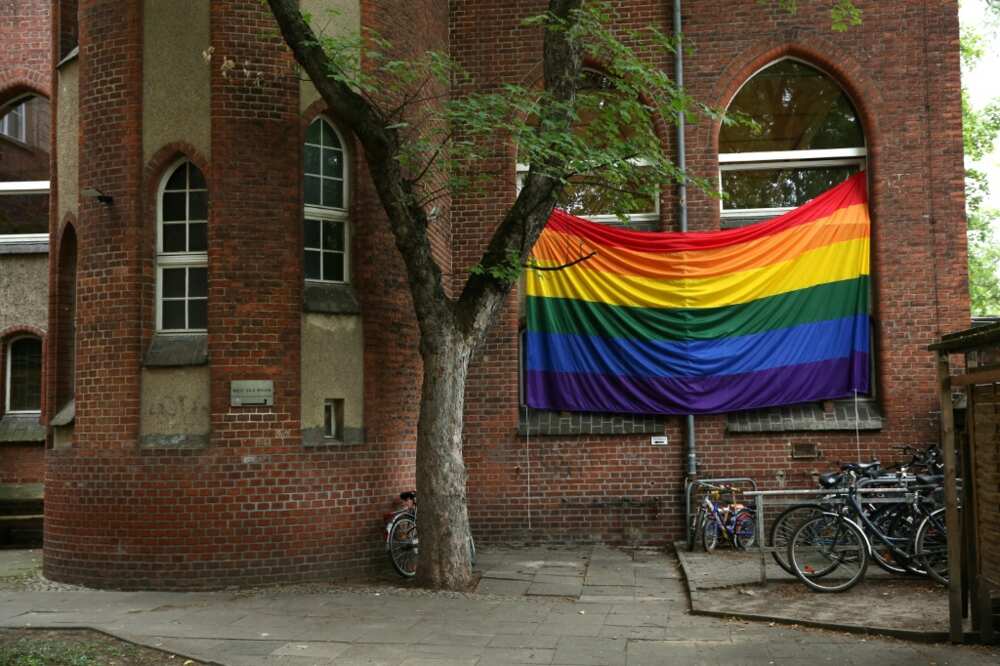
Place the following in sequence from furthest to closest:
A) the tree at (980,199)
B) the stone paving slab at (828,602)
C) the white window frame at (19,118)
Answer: the tree at (980,199) → the white window frame at (19,118) → the stone paving slab at (828,602)

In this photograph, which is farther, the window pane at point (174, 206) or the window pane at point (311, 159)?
the window pane at point (311, 159)

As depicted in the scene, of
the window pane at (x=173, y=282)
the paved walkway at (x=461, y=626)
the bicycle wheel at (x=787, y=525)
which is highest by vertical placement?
the window pane at (x=173, y=282)

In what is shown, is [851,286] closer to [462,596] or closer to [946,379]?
[946,379]

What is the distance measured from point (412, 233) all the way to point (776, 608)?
5159 mm

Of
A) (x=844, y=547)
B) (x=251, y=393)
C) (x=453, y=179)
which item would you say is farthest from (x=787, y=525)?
(x=251, y=393)

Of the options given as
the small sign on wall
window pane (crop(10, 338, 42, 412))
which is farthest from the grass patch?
window pane (crop(10, 338, 42, 412))

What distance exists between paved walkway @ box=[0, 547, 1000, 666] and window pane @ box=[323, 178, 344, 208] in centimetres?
448

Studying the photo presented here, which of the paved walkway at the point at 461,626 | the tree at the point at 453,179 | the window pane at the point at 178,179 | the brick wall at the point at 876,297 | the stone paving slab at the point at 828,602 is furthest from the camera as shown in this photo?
the brick wall at the point at 876,297

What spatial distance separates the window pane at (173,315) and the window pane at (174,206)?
986 millimetres

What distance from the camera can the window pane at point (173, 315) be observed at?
1135cm

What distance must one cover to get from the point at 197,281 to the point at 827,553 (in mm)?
7401

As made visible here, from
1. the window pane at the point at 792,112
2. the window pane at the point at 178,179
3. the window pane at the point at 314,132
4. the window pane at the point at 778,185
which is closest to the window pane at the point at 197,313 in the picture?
the window pane at the point at 178,179

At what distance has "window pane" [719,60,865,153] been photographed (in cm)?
1432

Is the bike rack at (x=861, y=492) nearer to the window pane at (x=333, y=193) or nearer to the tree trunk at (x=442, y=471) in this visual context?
the tree trunk at (x=442, y=471)
